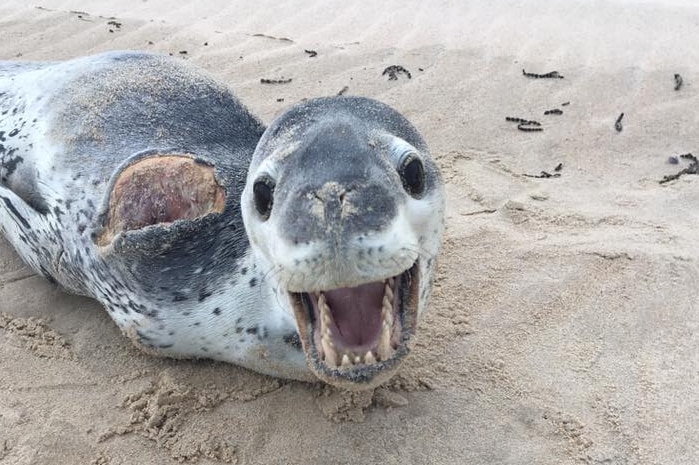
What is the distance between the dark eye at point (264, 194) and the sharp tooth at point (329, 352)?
388mm

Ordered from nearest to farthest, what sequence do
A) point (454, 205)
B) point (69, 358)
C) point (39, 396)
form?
point (39, 396) → point (69, 358) → point (454, 205)

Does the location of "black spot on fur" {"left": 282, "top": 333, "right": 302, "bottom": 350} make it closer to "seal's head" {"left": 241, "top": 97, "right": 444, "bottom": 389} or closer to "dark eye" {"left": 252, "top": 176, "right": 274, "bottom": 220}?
"seal's head" {"left": 241, "top": 97, "right": 444, "bottom": 389}

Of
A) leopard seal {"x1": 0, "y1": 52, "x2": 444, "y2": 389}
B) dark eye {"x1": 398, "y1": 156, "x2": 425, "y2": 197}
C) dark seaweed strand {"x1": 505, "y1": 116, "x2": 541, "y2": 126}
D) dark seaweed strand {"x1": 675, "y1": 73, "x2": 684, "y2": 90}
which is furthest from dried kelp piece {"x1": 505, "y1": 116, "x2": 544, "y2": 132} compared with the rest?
dark eye {"x1": 398, "y1": 156, "x2": 425, "y2": 197}

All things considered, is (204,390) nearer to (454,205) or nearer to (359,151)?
(359,151)

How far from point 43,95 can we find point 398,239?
2117 mm

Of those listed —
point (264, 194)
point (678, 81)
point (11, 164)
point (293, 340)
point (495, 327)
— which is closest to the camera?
point (264, 194)

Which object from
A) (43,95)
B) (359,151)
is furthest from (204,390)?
(43,95)

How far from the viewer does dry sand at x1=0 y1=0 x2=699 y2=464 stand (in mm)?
2250

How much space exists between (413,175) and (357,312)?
0.42 meters

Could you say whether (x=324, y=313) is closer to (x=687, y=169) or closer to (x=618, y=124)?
(x=687, y=169)

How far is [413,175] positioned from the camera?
2.02 meters

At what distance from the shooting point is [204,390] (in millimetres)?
2471

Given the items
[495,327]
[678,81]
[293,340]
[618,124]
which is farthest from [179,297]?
[678,81]

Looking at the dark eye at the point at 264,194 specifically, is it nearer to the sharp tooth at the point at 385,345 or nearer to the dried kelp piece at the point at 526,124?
the sharp tooth at the point at 385,345
